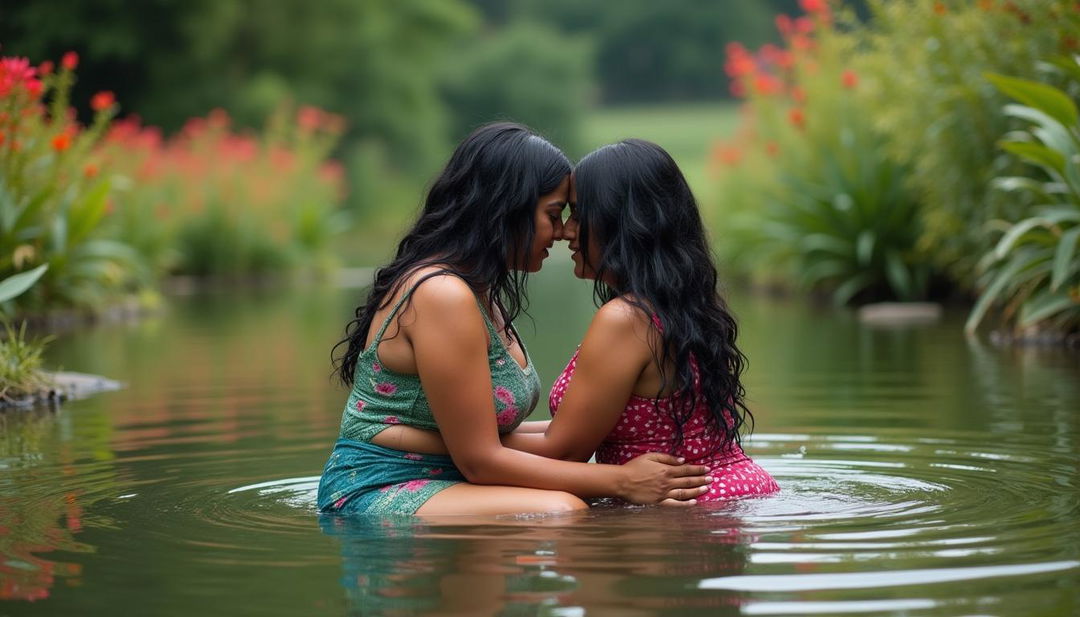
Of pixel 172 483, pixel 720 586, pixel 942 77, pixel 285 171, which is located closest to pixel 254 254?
pixel 285 171

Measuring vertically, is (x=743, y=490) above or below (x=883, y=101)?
below

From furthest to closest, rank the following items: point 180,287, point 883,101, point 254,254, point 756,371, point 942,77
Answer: point 254,254 < point 180,287 < point 883,101 < point 942,77 < point 756,371

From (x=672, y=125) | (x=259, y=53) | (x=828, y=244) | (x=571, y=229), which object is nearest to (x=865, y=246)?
(x=828, y=244)

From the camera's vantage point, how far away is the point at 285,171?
22.0 meters

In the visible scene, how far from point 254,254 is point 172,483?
16109mm

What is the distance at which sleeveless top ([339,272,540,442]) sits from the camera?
14.2 feet

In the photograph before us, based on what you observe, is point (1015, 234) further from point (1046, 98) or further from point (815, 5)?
point (815, 5)

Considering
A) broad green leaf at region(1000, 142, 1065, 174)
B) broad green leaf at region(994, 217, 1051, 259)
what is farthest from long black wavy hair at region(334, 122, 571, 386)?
broad green leaf at region(994, 217, 1051, 259)

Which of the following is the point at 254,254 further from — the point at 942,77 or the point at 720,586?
the point at 720,586

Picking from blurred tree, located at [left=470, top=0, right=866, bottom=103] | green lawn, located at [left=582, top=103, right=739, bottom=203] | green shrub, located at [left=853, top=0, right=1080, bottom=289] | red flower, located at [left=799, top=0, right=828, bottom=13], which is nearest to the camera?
green shrub, located at [left=853, top=0, right=1080, bottom=289]

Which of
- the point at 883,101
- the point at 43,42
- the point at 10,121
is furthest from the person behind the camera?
the point at 43,42

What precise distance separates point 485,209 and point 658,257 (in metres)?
0.50

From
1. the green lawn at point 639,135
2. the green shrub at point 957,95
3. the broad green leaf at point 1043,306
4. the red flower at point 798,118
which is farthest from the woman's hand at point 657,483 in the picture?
the green lawn at point 639,135

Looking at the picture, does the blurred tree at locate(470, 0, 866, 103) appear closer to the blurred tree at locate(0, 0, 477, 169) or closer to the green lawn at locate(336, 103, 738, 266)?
the green lawn at locate(336, 103, 738, 266)
